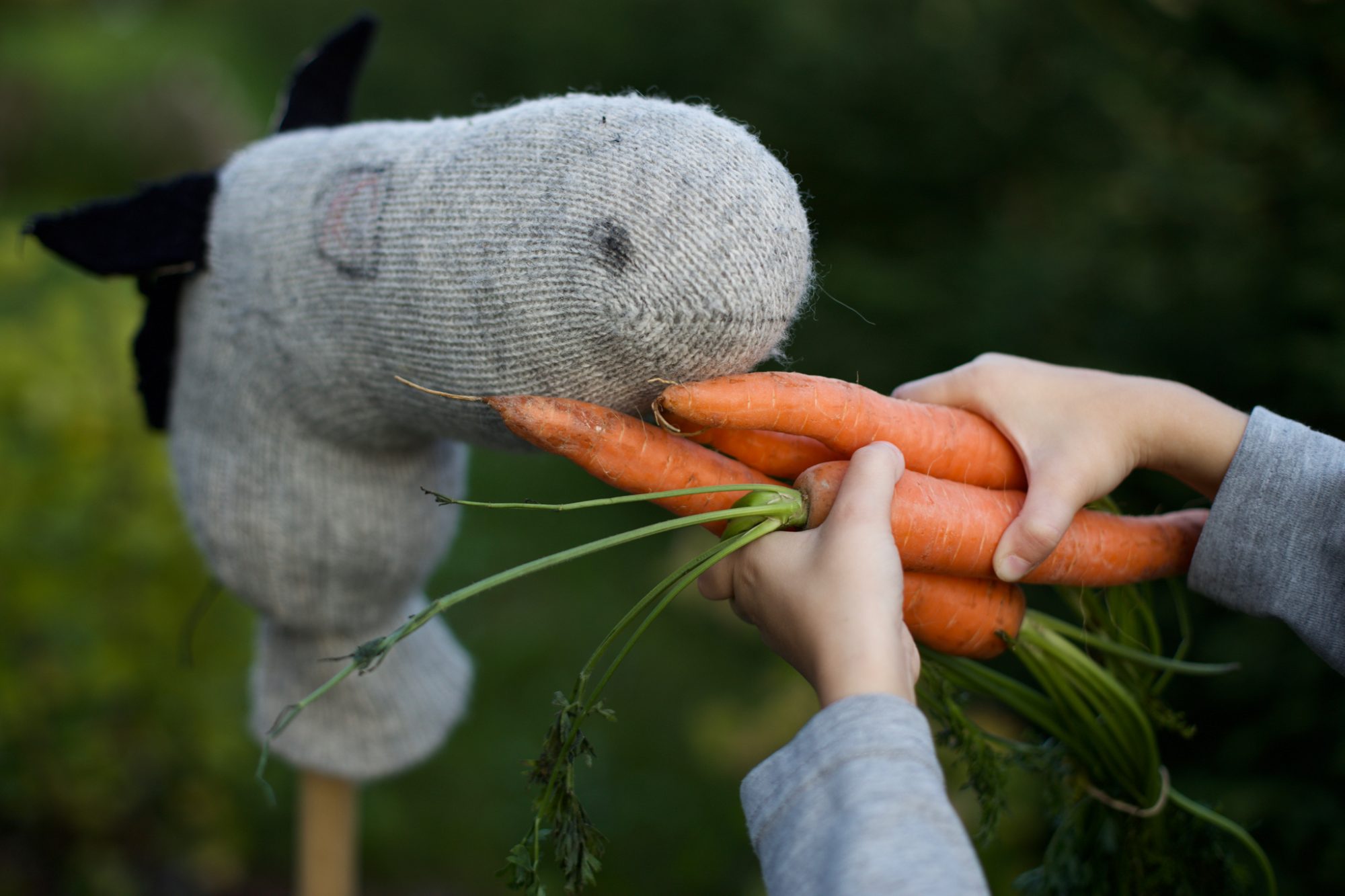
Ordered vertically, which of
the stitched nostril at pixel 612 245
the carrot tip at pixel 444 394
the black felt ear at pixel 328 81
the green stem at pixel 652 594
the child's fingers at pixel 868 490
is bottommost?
the green stem at pixel 652 594

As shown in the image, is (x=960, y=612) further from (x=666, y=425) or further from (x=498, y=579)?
(x=498, y=579)

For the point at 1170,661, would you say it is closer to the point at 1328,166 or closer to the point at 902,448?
the point at 902,448

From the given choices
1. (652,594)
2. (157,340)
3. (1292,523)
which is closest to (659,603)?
(652,594)

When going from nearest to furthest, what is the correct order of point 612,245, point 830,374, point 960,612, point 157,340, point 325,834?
1. point 612,245
2. point 960,612
3. point 157,340
4. point 325,834
5. point 830,374

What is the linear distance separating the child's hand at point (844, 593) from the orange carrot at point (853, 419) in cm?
11

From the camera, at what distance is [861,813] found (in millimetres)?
729

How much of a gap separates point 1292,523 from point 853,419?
50 cm

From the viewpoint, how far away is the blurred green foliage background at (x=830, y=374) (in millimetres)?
1895

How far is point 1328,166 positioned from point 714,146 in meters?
1.54

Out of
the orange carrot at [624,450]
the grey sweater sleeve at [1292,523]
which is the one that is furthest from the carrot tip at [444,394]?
the grey sweater sleeve at [1292,523]

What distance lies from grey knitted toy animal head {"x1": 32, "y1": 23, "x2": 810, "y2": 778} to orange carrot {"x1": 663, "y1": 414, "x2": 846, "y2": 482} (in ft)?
0.54

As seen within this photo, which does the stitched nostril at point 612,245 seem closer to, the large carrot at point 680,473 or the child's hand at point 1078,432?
the large carrot at point 680,473

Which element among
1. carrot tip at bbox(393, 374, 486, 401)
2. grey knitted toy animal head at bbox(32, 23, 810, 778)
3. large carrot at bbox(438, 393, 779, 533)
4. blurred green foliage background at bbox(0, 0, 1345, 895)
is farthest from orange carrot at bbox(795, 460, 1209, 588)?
blurred green foliage background at bbox(0, 0, 1345, 895)

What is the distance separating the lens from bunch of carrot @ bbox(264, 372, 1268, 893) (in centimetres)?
93
